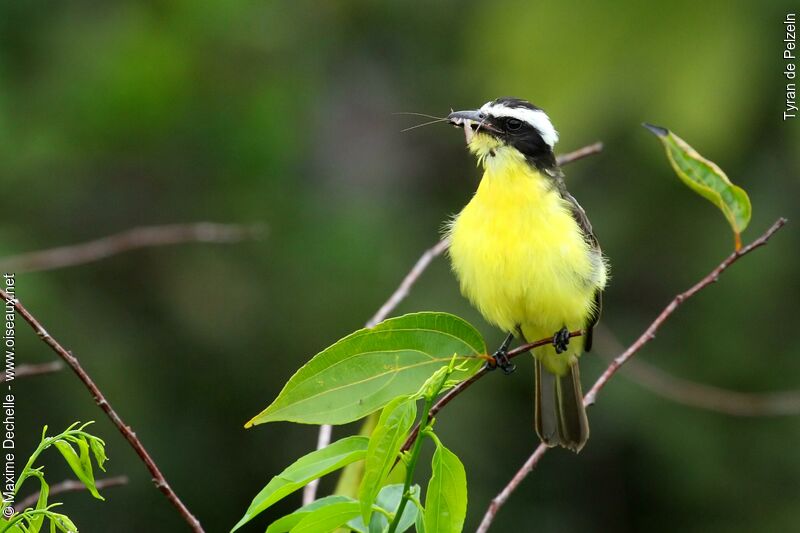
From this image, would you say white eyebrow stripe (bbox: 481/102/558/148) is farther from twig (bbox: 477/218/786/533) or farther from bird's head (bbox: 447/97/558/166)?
twig (bbox: 477/218/786/533)

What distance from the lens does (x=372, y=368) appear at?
2135 millimetres

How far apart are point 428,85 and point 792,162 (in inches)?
90.7

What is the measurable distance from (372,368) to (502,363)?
33.6 inches

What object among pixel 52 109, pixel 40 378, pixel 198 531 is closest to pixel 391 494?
pixel 198 531

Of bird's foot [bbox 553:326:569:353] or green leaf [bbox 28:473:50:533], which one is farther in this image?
bird's foot [bbox 553:326:569:353]

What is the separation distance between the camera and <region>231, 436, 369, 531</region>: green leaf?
5.94 ft

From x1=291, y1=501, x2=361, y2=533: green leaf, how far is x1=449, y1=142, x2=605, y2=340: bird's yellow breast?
5.31 ft

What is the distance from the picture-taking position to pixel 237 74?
20.8 feet

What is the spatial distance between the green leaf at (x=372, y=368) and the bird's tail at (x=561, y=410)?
1278 mm

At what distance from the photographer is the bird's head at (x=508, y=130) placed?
3498 millimetres

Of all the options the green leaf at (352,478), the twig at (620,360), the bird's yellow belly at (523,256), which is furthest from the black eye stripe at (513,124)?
the green leaf at (352,478)

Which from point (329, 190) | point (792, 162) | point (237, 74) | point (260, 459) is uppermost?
point (237, 74)

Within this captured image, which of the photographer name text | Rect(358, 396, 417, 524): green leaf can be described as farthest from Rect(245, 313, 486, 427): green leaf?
the photographer name text

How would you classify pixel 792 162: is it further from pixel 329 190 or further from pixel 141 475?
pixel 141 475
